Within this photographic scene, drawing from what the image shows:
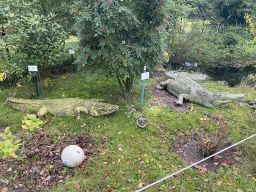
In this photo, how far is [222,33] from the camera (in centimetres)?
1313

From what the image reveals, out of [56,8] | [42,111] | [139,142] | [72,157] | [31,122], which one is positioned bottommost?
[139,142]

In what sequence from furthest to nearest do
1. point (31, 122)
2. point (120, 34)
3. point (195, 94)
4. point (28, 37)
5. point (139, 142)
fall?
point (195, 94)
point (28, 37)
point (120, 34)
point (139, 142)
point (31, 122)

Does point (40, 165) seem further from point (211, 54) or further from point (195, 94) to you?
point (211, 54)

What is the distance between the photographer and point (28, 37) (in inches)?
204

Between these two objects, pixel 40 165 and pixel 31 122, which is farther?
pixel 40 165

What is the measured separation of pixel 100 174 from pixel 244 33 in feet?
49.7

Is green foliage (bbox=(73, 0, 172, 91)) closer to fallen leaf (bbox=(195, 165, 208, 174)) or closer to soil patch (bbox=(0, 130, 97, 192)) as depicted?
soil patch (bbox=(0, 130, 97, 192))

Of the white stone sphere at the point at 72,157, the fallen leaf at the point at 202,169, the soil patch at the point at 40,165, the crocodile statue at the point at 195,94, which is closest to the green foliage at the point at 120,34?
the crocodile statue at the point at 195,94

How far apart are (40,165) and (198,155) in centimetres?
344

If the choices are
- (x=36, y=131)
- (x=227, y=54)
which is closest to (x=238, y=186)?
(x=36, y=131)

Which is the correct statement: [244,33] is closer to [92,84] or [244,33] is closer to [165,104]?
[165,104]

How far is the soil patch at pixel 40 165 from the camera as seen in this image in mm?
3088

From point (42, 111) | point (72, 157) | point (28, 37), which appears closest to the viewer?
point (72, 157)

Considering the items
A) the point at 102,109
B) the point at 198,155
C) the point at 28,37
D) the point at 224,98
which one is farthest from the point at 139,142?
the point at 28,37
